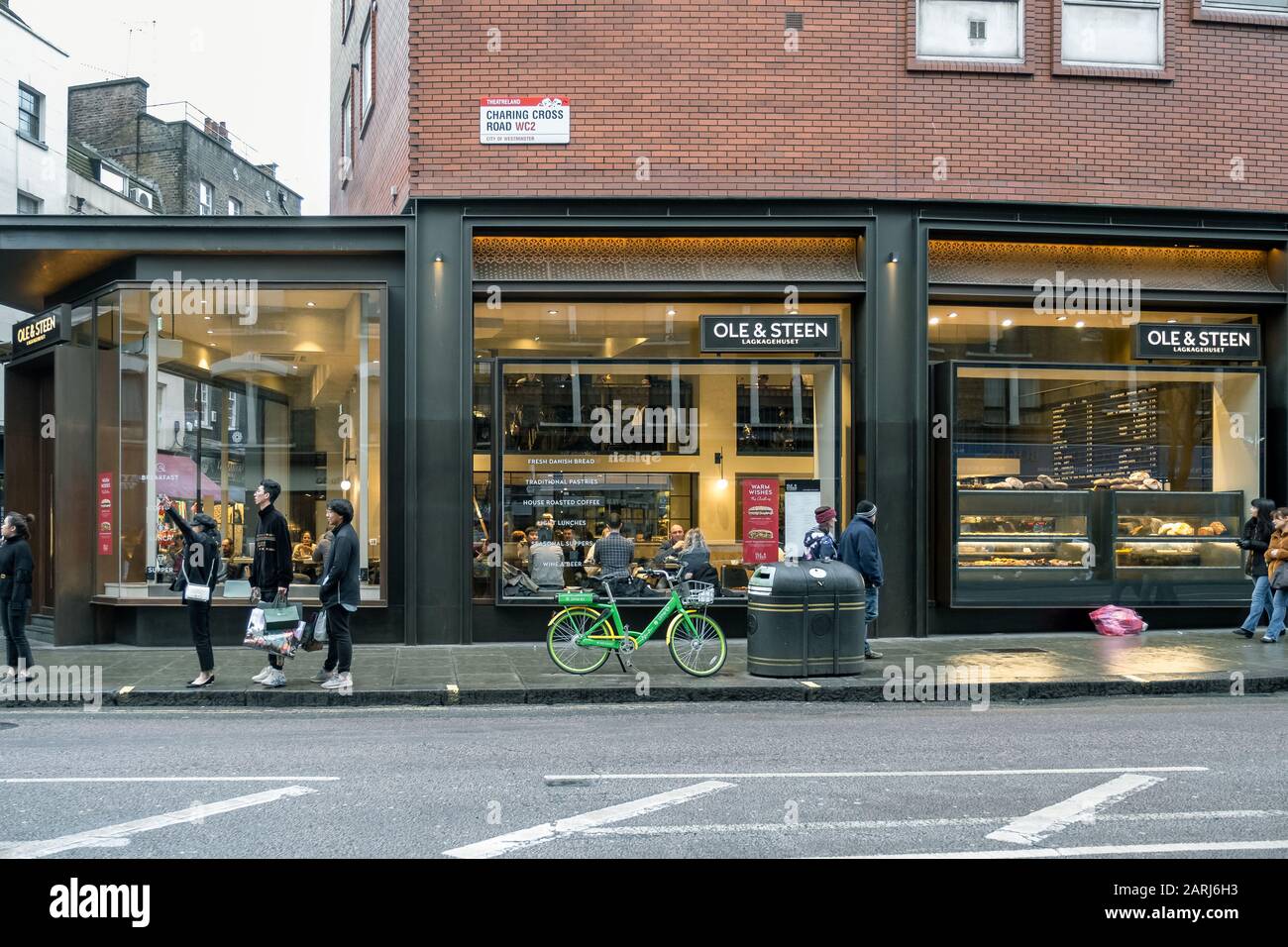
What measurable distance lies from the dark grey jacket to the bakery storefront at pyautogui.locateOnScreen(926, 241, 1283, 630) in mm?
7757

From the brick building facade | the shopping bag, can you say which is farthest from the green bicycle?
the brick building facade

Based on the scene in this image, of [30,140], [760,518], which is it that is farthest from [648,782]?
[30,140]

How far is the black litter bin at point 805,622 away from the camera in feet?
37.0

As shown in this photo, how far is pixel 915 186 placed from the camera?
14.7m

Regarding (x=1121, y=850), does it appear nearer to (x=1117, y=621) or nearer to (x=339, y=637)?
(x=339, y=637)

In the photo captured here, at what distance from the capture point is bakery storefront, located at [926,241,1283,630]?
1496cm

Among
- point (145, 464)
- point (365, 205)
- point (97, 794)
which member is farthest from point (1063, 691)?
point (365, 205)

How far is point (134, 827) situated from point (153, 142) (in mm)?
36938

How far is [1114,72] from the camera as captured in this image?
1501 cm

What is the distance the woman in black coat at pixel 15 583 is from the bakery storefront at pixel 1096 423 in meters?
10.6

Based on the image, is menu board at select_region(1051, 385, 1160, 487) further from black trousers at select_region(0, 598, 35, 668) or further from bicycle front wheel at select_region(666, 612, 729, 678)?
black trousers at select_region(0, 598, 35, 668)

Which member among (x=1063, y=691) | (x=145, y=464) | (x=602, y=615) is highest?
(x=145, y=464)
